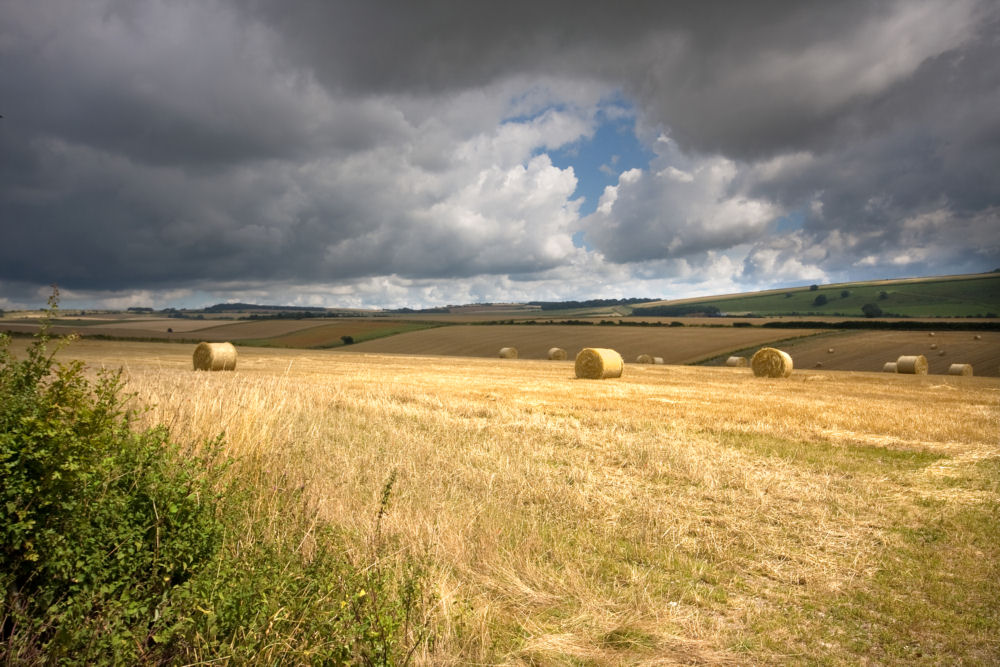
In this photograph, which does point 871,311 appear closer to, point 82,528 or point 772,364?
point 772,364

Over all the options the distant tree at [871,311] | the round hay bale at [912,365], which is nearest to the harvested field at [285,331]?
the round hay bale at [912,365]

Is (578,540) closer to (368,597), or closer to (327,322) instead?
(368,597)

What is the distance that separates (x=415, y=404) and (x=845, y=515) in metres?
10.0

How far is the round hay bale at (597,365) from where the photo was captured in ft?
90.1

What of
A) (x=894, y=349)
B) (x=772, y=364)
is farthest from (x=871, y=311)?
(x=772, y=364)

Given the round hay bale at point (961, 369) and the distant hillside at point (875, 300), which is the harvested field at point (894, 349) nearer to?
the round hay bale at point (961, 369)

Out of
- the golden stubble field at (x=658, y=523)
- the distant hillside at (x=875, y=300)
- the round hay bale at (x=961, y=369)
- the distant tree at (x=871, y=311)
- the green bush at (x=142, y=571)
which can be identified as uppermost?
the distant hillside at (x=875, y=300)

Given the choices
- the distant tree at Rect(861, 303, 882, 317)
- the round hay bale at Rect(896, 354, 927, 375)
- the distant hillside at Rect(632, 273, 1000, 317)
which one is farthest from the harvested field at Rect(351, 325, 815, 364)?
the distant hillside at Rect(632, 273, 1000, 317)

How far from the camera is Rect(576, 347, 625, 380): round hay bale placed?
27453mm

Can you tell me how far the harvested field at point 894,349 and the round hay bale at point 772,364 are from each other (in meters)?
18.0

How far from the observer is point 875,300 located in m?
126

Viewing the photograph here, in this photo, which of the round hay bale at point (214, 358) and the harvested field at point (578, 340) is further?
the harvested field at point (578, 340)

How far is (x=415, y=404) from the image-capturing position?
14.8 meters

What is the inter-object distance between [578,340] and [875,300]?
95.0 meters
